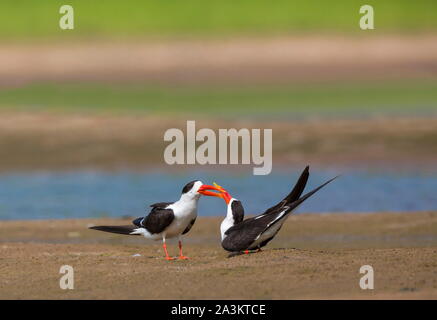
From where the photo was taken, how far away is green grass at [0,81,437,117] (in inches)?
917

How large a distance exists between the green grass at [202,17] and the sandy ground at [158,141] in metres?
8.63

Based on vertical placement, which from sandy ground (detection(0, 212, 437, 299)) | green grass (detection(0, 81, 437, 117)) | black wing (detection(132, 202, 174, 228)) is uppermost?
green grass (detection(0, 81, 437, 117))

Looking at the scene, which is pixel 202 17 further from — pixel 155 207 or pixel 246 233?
pixel 246 233

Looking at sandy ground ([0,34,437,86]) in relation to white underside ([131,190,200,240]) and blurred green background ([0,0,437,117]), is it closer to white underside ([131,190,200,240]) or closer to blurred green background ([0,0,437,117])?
blurred green background ([0,0,437,117])

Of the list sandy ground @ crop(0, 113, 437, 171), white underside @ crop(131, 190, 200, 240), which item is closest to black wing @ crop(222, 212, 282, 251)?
white underside @ crop(131, 190, 200, 240)

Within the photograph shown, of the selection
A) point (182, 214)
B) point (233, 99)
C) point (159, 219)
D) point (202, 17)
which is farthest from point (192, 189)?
point (202, 17)

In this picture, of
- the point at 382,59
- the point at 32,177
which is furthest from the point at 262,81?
the point at 32,177

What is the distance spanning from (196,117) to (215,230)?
29.6ft

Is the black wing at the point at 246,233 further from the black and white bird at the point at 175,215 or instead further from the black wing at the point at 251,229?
the black and white bird at the point at 175,215

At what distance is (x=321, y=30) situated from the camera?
1202 inches

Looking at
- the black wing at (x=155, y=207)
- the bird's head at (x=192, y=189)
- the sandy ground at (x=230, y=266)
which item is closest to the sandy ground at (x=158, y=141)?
the sandy ground at (x=230, y=266)

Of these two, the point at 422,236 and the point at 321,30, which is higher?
the point at 321,30

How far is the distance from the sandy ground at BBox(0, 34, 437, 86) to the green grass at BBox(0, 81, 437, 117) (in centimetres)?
71
